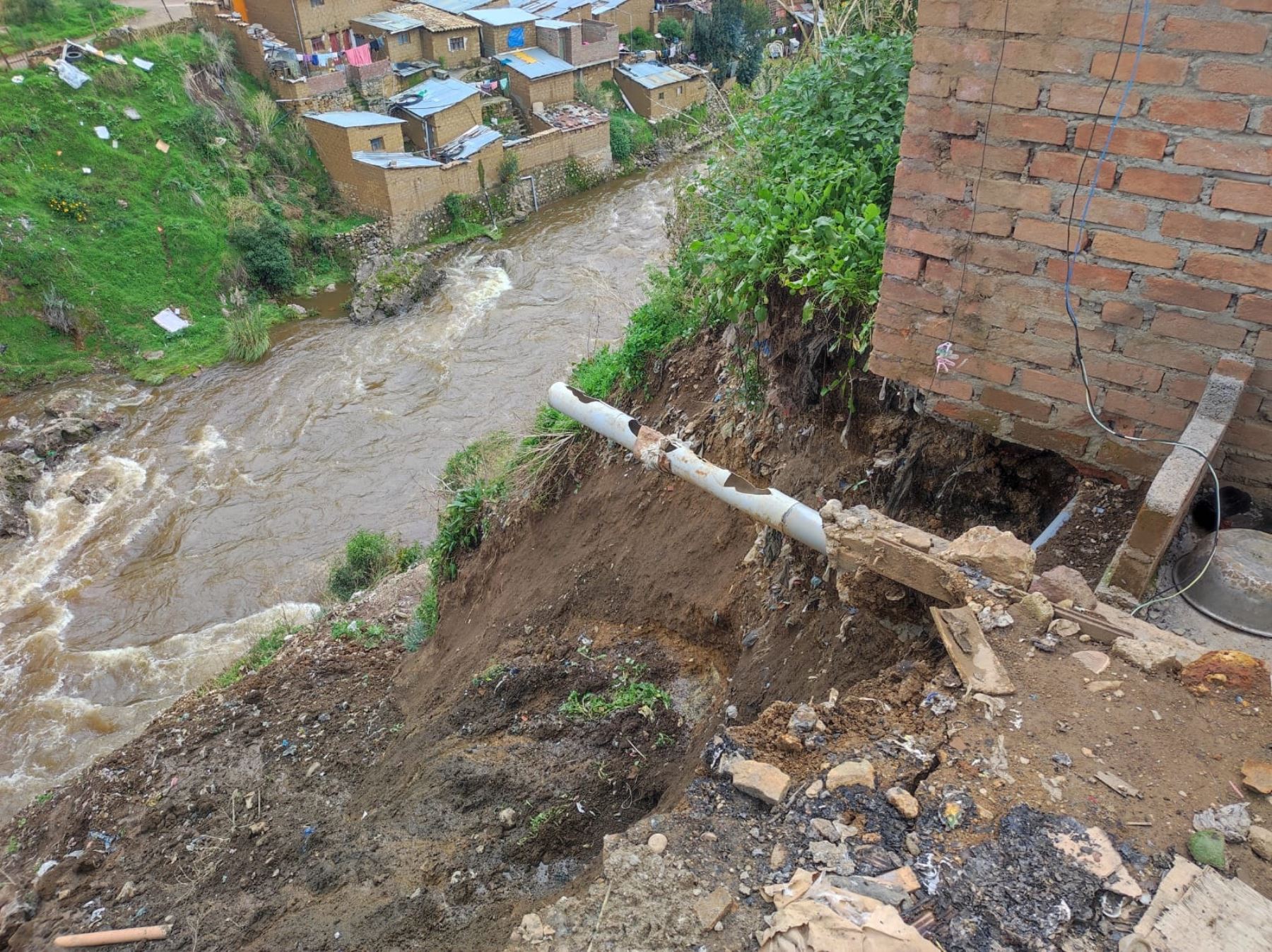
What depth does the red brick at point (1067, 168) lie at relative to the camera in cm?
281

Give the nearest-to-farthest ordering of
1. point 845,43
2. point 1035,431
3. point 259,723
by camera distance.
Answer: point 1035,431 < point 845,43 < point 259,723

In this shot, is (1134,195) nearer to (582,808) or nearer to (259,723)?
(582,808)

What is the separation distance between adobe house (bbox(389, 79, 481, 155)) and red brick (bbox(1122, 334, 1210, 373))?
64.0ft

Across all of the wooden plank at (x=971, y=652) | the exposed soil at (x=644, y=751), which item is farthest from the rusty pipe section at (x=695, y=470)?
the wooden plank at (x=971, y=652)

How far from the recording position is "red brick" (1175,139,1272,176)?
2.56 m

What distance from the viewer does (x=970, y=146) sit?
303 cm

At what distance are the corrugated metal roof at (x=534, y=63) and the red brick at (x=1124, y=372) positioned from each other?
2132 cm

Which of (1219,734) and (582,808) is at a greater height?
(1219,734)

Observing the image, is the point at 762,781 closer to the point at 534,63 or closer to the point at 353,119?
the point at 353,119

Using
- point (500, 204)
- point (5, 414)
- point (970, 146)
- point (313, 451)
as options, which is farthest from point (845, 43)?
point (500, 204)

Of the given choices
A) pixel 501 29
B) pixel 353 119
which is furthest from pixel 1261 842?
pixel 501 29

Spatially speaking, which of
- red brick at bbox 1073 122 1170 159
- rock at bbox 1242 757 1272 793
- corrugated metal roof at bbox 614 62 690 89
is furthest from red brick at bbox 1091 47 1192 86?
corrugated metal roof at bbox 614 62 690 89

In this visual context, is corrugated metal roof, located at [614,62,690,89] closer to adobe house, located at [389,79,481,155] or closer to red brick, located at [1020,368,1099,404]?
adobe house, located at [389,79,481,155]

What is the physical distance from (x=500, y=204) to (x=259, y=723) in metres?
16.4
